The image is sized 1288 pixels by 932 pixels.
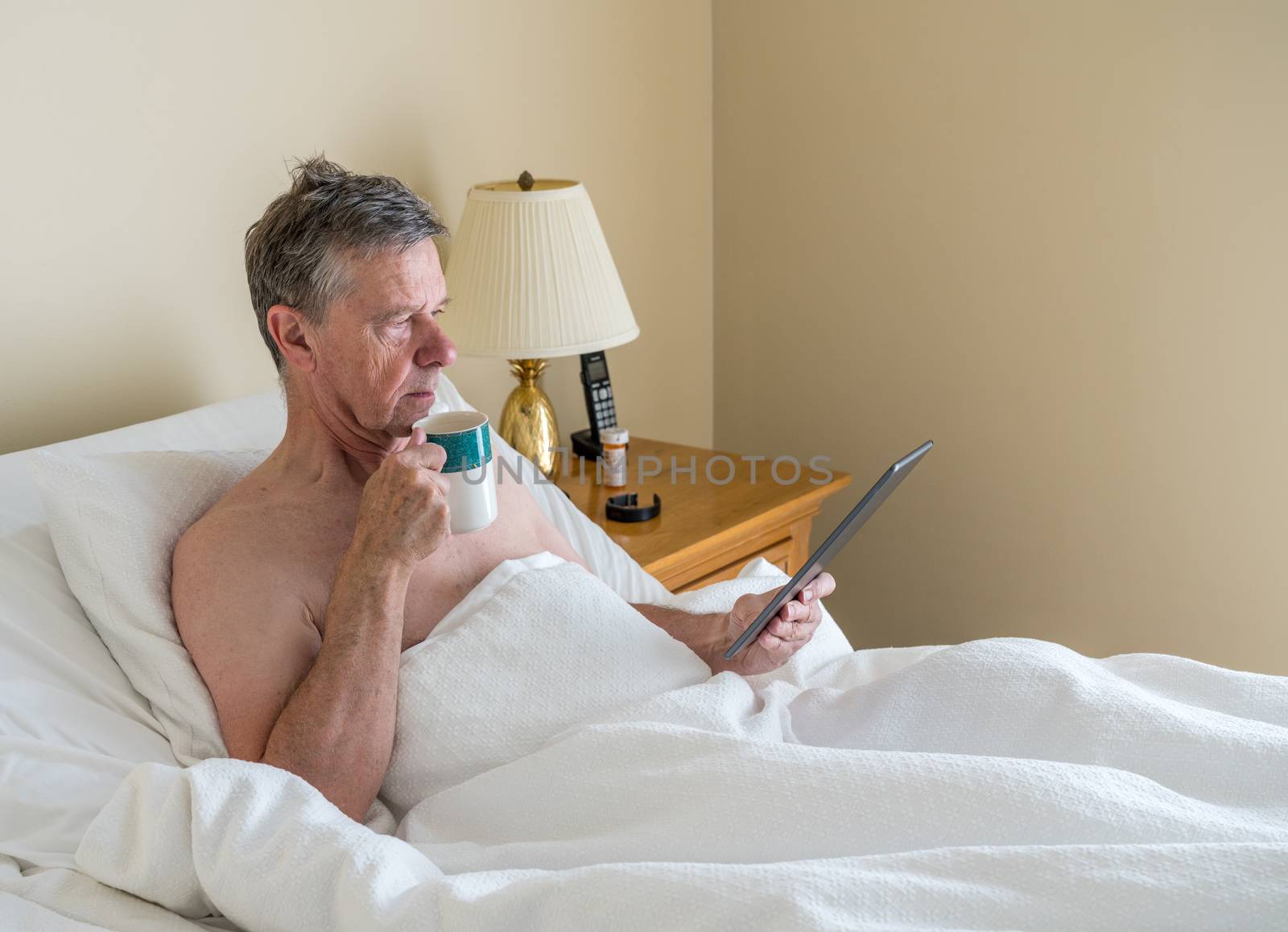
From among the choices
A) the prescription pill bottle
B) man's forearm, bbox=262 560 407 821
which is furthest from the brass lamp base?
man's forearm, bbox=262 560 407 821

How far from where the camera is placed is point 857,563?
267 centimetres

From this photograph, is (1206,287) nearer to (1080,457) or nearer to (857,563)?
(1080,457)

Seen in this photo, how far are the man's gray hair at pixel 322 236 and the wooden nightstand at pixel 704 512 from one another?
2.17ft

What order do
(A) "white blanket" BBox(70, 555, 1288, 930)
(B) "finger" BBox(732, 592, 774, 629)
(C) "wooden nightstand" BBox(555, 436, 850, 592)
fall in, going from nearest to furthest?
(A) "white blanket" BBox(70, 555, 1288, 930), (B) "finger" BBox(732, 592, 774, 629), (C) "wooden nightstand" BBox(555, 436, 850, 592)

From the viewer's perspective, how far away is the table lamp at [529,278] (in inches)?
74.7

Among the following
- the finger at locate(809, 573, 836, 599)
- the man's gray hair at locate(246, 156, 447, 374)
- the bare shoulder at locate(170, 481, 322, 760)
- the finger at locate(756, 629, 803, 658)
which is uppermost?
the man's gray hair at locate(246, 156, 447, 374)

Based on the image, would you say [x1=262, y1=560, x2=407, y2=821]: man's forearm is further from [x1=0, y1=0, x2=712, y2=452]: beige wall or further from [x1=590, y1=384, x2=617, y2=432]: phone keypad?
[x1=590, y1=384, x2=617, y2=432]: phone keypad

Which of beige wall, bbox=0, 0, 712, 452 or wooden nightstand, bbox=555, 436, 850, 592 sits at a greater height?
beige wall, bbox=0, 0, 712, 452

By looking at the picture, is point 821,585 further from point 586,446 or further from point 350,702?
point 586,446

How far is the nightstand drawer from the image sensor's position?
77.9 inches

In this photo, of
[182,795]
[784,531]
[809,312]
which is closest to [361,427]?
[182,795]

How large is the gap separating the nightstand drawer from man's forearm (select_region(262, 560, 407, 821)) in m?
0.78

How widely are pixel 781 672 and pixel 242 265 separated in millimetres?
1001

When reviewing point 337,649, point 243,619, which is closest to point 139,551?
point 243,619
